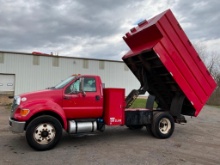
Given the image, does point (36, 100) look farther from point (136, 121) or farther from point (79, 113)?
point (136, 121)

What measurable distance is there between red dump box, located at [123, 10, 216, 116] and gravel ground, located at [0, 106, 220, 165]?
1.55 m

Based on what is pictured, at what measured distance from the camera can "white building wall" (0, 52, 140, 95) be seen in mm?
28375

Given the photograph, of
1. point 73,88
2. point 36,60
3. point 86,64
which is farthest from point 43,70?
point 73,88

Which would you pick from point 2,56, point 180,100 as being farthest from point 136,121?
point 2,56

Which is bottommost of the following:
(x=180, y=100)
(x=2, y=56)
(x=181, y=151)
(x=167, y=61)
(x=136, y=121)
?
(x=181, y=151)

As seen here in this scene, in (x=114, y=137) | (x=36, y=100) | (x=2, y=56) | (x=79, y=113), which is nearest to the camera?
(x=36, y=100)

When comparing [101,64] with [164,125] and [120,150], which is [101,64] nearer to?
[164,125]

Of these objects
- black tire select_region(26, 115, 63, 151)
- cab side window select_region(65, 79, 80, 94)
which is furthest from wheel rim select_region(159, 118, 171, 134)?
black tire select_region(26, 115, 63, 151)

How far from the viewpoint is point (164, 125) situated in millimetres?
8750

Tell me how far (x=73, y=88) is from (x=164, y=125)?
3558 mm

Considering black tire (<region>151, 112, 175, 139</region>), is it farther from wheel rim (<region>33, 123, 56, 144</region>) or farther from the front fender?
wheel rim (<region>33, 123, 56, 144</region>)

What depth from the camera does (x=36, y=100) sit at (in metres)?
6.79

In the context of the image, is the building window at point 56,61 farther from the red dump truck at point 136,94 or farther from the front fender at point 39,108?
the front fender at point 39,108

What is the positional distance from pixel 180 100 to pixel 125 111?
210cm
